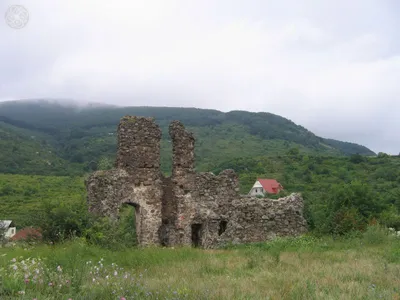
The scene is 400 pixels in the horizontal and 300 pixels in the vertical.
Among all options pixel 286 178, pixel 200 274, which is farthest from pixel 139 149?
pixel 286 178

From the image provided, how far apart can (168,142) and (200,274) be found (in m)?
82.8

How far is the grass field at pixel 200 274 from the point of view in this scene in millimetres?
5484

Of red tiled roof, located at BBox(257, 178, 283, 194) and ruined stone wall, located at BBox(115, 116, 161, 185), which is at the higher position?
ruined stone wall, located at BBox(115, 116, 161, 185)

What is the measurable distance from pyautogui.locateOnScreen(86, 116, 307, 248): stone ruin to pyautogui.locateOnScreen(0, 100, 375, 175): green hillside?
45038 millimetres

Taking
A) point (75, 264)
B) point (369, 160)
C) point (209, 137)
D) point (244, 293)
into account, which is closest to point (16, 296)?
point (75, 264)

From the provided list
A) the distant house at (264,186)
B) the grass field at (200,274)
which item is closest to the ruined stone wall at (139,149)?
the grass field at (200,274)

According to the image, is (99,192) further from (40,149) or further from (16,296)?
(40,149)

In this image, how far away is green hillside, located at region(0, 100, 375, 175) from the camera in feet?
281

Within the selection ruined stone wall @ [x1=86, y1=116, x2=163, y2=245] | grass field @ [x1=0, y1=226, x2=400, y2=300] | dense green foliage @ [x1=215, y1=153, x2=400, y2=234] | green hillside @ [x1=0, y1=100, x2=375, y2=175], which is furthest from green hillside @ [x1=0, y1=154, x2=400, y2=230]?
grass field @ [x1=0, y1=226, x2=400, y2=300]

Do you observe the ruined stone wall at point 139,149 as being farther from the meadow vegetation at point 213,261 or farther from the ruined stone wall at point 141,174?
the meadow vegetation at point 213,261

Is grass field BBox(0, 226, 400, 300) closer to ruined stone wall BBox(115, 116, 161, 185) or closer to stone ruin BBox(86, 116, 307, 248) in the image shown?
stone ruin BBox(86, 116, 307, 248)

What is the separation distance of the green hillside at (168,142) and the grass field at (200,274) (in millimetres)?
51783

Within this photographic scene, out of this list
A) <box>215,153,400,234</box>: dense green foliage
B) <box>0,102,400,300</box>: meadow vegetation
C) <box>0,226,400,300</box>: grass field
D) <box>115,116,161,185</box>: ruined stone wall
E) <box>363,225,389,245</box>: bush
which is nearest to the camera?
<box>0,226,400,300</box>: grass field

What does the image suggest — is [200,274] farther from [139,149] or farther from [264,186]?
[264,186]
